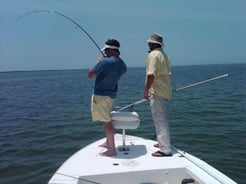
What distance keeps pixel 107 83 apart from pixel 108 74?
132 millimetres

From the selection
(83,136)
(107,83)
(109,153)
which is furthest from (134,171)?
(83,136)

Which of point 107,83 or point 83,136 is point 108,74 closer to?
point 107,83

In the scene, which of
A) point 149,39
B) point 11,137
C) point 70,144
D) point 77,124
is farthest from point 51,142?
point 149,39

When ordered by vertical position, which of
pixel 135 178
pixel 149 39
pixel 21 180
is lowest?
pixel 21 180

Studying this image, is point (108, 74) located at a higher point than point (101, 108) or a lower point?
higher

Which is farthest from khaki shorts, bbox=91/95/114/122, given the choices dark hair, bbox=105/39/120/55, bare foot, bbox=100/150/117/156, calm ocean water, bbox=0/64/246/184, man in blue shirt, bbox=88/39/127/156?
calm ocean water, bbox=0/64/246/184

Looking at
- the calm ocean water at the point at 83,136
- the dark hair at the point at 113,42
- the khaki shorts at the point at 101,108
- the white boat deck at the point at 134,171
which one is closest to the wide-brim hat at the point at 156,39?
the dark hair at the point at 113,42

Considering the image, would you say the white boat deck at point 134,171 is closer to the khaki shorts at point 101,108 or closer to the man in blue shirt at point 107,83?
the man in blue shirt at point 107,83

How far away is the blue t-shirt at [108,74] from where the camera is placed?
182 inches

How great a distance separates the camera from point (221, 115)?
13.2 metres

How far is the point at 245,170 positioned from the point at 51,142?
5.50 m

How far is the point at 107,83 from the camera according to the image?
4727 mm

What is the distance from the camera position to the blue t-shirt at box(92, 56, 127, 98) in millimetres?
4629

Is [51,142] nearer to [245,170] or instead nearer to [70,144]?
[70,144]
